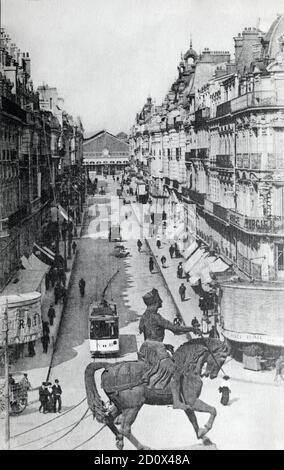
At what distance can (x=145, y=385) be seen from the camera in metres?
16.5

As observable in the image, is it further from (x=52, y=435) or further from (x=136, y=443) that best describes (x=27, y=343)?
(x=136, y=443)

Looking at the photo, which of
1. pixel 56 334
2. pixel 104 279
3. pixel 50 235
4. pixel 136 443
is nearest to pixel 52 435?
pixel 136 443

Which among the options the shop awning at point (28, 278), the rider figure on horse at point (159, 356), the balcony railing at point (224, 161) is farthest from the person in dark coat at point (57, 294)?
the rider figure on horse at point (159, 356)

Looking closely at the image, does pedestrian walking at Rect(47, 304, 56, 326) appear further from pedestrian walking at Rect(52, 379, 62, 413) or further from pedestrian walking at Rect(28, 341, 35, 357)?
pedestrian walking at Rect(52, 379, 62, 413)

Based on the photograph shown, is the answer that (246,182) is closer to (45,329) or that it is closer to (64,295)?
(64,295)

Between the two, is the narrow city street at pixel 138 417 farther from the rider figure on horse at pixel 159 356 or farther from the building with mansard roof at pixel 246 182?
the building with mansard roof at pixel 246 182

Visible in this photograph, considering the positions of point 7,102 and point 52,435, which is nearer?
point 52,435

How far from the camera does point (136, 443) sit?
16.6 meters

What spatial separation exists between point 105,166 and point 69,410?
120930mm

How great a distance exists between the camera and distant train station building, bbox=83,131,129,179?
140000 millimetres

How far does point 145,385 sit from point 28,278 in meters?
16.5

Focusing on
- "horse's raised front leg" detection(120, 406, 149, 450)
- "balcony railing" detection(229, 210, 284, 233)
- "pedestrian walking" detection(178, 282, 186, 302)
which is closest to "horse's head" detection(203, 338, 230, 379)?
"horse's raised front leg" detection(120, 406, 149, 450)

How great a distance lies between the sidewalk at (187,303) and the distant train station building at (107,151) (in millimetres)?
90309

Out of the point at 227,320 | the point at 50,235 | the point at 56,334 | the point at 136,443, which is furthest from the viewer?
the point at 50,235
